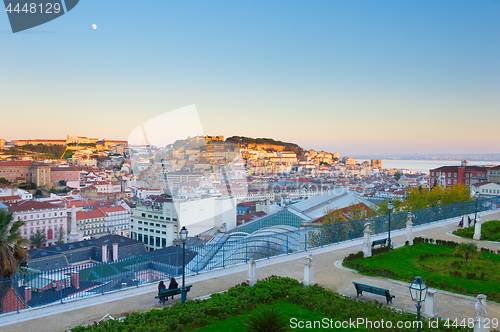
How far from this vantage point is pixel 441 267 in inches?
387

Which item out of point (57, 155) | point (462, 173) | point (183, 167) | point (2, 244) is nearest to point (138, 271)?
point (2, 244)

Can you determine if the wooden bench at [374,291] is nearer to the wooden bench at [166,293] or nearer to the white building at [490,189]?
the wooden bench at [166,293]

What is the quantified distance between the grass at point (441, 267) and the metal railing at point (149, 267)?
212cm

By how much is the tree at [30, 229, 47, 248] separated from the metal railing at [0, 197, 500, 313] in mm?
38457

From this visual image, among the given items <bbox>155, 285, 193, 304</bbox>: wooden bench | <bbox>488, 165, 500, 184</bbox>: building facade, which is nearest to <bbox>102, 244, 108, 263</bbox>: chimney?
<bbox>155, 285, 193, 304</bbox>: wooden bench

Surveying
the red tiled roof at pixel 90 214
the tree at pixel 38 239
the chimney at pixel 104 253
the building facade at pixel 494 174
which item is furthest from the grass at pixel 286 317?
the red tiled roof at pixel 90 214

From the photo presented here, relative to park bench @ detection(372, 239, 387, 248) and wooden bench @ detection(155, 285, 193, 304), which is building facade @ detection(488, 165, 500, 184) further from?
wooden bench @ detection(155, 285, 193, 304)

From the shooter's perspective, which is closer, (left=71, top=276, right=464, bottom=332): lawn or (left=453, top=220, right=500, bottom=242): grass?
(left=71, top=276, right=464, bottom=332): lawn

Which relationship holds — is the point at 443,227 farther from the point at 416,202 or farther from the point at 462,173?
the point at 462,173

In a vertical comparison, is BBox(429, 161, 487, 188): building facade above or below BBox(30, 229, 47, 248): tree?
above

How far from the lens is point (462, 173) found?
50312 millimetres

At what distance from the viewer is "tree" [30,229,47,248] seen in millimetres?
44644

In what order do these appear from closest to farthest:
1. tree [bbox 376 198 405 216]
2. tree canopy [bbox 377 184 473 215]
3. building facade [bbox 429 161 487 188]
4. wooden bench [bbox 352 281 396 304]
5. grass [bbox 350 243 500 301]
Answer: wooden bench [bbox 352 281 396 304] → grass [bbox 350 243 500 301] → tree canopy [bbox 377 184 473 215] → tree [bbox 376 198 405 216] → building facade [bbox 429 161 487 188]

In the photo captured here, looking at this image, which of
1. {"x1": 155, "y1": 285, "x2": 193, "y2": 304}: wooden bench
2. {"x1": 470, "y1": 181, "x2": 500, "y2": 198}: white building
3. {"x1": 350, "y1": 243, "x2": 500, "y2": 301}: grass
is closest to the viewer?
{"x1": 155, "y1": 285, "x2": 193, "y2": 304}: wooden bench
